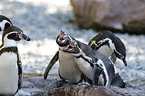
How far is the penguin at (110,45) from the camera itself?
2.34m

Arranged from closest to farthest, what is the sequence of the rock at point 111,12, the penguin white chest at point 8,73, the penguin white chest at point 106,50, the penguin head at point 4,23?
the penguin white chest at point 8,73
the penguin head at point 4,23
the penguin white chest at point 106,50
the rock at point 111,12

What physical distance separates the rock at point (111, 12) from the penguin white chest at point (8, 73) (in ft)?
13.6

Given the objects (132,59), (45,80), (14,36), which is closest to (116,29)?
(132,59)

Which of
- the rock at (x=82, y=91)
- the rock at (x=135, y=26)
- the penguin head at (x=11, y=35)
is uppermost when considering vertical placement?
the rock at (x=135, y=26)

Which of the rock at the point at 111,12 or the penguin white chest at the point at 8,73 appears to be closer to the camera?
the penguin white chest at the point at 8,73

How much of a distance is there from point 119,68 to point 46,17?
145 inches

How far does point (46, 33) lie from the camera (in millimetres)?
6113

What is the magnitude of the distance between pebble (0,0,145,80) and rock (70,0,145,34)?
22 centimetres

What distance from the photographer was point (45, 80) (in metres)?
2.44

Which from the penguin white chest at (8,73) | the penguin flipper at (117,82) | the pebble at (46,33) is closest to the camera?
the penguin white chest at (8,73)

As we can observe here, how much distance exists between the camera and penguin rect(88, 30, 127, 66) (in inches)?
92.0

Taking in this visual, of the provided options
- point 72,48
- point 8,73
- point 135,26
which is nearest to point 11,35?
point 8,73

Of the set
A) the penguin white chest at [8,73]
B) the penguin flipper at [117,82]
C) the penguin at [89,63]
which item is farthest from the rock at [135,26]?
the penguin white chest at [8,73]

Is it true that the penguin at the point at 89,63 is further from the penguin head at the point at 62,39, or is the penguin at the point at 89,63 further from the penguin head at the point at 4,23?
the penguin head at the point at 4,23
